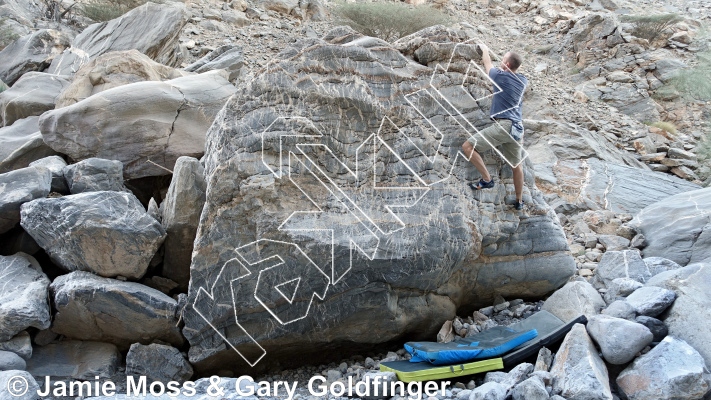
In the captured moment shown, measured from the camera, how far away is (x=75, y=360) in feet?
13.3

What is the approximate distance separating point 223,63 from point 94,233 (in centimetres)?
496

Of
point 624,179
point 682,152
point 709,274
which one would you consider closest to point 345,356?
point 709,274

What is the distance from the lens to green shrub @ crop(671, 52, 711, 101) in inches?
380

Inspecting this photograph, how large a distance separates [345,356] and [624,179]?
4.60 meters

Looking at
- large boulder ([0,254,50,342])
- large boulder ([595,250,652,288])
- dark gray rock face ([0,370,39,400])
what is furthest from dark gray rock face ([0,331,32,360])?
large boulder ([595,250,652,288])

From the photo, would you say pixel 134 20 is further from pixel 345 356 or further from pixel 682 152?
pixel 682 152

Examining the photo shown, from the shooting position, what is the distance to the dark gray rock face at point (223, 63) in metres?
8.50

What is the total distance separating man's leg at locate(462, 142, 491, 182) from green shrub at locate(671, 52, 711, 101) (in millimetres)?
7406

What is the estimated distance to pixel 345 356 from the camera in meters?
4.28

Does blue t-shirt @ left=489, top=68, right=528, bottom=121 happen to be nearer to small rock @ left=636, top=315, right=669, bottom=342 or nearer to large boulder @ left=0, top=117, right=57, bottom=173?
small rock @ left=636, top=315, right=669, bottom=342

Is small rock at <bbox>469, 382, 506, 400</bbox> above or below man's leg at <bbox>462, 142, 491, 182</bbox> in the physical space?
below

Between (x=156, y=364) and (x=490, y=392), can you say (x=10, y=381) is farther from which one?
(x=490, y=392)

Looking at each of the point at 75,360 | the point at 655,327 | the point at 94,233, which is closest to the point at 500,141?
the point at 655,327

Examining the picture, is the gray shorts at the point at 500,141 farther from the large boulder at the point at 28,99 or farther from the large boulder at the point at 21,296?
the large boulder at the point at 28,99
